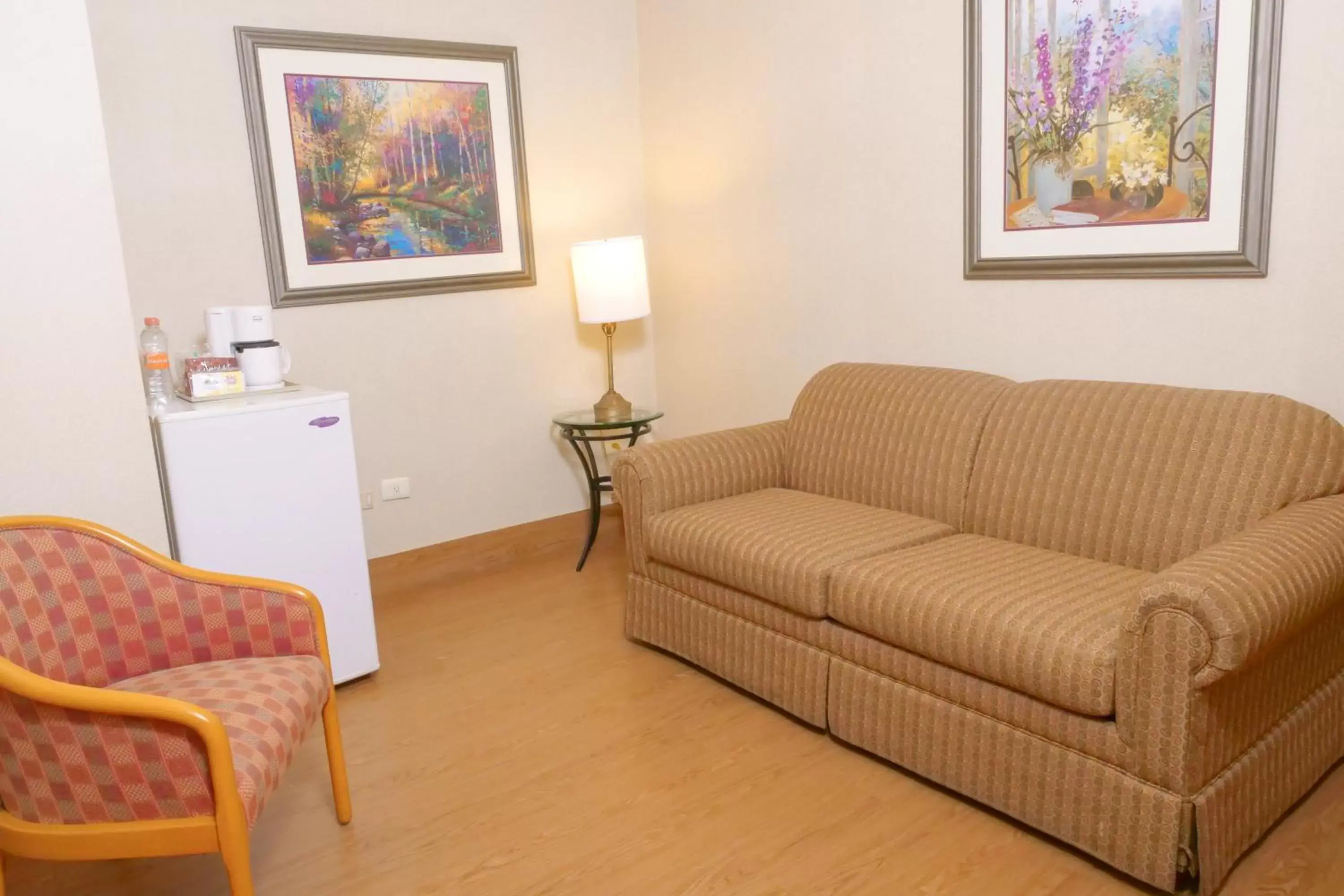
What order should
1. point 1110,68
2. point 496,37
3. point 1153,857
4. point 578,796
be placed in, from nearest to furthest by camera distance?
point 1153,857 < point 578,796 < point 1110,68 < point 496,37

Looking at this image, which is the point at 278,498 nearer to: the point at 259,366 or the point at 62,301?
the point at 259,366

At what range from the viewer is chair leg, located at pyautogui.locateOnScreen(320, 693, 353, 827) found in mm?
2174

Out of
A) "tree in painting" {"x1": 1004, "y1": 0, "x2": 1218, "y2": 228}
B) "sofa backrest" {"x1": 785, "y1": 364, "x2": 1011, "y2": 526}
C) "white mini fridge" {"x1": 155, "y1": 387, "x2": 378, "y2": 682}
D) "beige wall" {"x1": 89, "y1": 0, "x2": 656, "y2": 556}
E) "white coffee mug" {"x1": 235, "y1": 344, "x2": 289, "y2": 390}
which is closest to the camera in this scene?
"tree in painting" {"x1": 1004, "y1": 0, "x2": 1218, "y2": 228}

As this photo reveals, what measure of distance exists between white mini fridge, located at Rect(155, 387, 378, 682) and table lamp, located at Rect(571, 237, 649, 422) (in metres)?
1.22

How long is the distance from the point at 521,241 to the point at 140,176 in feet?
4.60

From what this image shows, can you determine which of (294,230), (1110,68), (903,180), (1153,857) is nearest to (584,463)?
(294,230)

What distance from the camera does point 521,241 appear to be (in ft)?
13.1

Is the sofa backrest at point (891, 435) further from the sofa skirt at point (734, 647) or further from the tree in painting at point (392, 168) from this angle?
the tree in painting at point (392, 168)

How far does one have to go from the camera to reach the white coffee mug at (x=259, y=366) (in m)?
3.01

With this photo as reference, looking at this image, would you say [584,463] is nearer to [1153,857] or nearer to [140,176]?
[140,176]

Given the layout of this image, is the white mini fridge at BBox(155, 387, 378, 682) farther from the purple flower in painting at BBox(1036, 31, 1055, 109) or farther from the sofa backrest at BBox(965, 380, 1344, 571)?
the purple flower in painting at BBox(1036, 31, 1055, 109)

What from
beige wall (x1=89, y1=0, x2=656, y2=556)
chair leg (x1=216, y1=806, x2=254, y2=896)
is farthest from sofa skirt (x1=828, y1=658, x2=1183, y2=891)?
beige wall (x1=89, y1=0, x2=656, y2=556)

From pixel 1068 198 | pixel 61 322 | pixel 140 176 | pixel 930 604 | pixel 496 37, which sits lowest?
pixel 930 604

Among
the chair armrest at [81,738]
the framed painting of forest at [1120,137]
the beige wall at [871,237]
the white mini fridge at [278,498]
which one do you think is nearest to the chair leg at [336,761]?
the chair armrest at [81,738]
